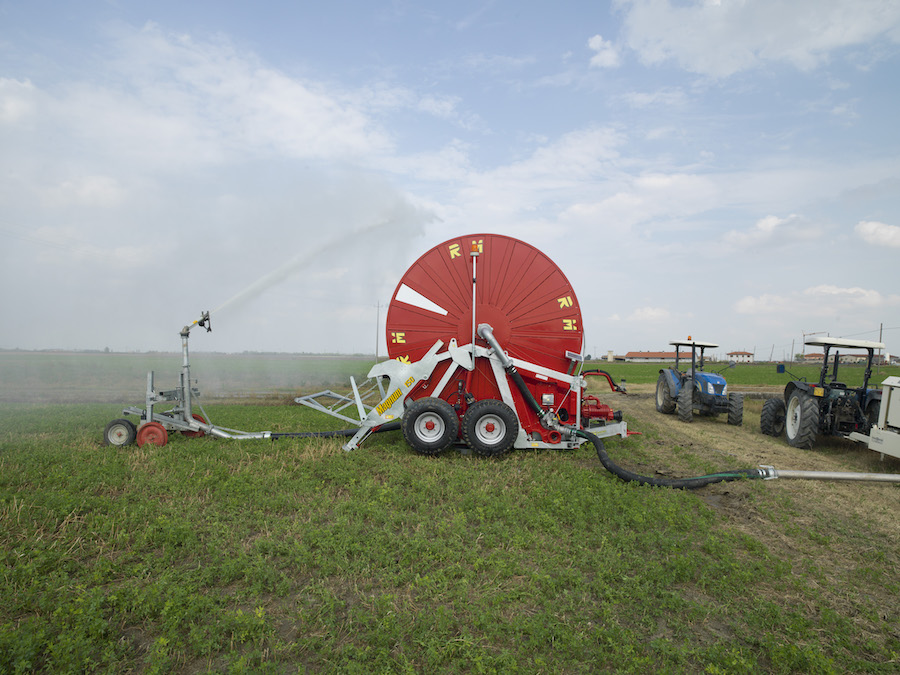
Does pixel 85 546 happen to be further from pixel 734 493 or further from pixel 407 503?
pixel 734 493

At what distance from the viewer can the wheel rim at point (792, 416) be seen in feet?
38.3

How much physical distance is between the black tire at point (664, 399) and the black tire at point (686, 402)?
1.32 m

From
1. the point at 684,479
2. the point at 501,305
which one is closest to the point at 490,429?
the point at 501,305

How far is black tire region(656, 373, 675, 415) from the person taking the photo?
1672 centimetres

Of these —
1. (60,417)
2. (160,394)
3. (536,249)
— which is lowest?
(60,417)

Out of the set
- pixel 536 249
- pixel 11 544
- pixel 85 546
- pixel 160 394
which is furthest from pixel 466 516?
pixel 160 394

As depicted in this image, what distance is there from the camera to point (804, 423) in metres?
11.0

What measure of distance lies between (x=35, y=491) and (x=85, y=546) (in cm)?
239

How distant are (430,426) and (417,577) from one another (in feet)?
15.5

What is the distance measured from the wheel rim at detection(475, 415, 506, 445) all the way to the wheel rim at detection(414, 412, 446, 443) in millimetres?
687

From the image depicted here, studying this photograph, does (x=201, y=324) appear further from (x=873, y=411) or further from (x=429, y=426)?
(x=873, y=411)

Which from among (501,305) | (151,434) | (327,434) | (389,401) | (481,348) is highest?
(501,305)

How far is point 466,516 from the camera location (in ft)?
19.8

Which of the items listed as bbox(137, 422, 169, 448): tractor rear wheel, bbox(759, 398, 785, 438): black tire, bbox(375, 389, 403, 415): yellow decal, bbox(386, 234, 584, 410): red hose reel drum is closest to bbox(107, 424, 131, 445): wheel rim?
bbox(137, 422, 169, 448): tractor rear wheel
